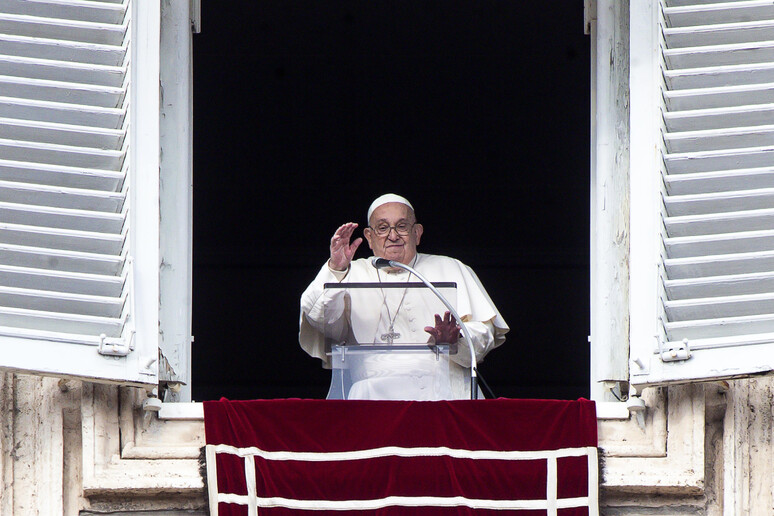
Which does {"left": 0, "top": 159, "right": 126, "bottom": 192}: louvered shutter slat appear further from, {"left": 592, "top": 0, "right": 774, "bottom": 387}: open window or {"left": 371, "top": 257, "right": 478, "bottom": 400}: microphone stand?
{"left": 592, "top": 0, "right": 774, "bottom": 387}: open window

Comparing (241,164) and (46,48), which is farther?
(241,164)

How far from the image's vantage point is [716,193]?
4848 mm

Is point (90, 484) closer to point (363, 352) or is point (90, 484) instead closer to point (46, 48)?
point (363, 352)

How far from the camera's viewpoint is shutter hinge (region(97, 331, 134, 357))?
465 cm

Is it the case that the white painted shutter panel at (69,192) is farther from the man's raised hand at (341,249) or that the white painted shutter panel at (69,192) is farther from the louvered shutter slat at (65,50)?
the man's raised hand at (341,249)

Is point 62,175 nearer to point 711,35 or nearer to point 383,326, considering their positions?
point 383,326

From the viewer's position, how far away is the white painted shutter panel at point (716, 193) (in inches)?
184

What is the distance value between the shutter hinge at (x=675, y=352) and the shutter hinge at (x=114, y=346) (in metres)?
1.48

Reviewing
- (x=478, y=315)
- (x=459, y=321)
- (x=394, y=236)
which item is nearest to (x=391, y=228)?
(x=394, y=236)

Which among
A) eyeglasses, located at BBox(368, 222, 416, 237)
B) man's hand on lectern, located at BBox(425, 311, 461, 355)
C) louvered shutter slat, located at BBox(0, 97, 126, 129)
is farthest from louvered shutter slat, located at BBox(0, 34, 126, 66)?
eyeglasses, located at BBox(368, 222, 416, 237)

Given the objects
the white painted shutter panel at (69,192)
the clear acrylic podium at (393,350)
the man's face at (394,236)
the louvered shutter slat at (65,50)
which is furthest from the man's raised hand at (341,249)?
the louvered shutter slat at (65,50)

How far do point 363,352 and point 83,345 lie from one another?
2.92 ft

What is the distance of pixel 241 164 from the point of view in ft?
32.0

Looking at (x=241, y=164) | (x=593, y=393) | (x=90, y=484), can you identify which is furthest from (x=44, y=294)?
(x=241, y=164)
